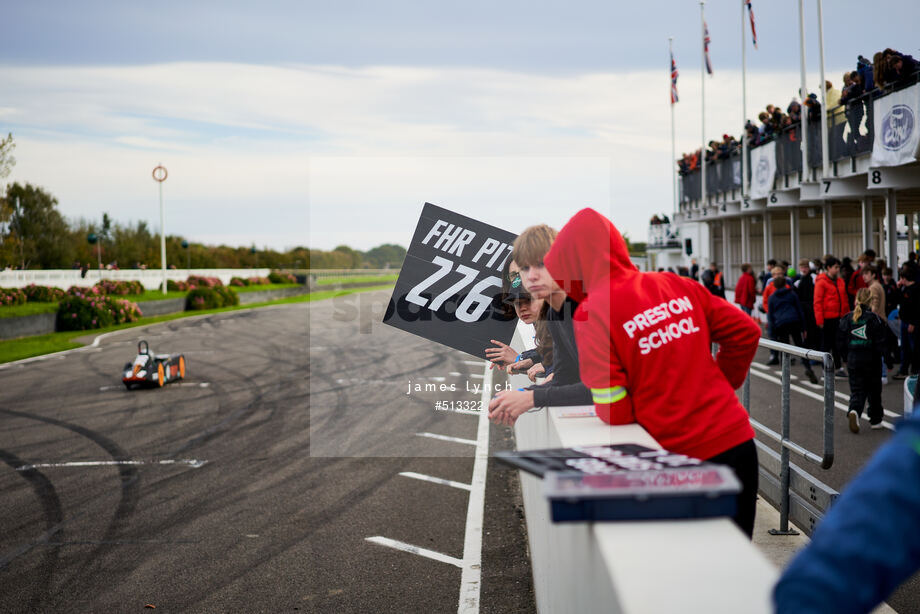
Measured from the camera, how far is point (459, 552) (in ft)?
19.4

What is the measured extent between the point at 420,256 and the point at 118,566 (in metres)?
3.22

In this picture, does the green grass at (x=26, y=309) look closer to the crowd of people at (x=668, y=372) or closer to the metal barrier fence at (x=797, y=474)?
the metal barrier fence at (x=797, y=474)

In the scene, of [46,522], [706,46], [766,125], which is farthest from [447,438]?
[706,46]

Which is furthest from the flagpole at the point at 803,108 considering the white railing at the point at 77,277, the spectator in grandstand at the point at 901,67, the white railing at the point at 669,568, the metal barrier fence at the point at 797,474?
the white railing at the point at 77,277

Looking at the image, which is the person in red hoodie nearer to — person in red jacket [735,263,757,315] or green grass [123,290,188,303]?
person in red jacket [735,263,757,315]

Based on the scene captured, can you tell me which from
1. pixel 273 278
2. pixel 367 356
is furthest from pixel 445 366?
pixel 273 278

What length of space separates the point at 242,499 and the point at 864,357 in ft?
23.7

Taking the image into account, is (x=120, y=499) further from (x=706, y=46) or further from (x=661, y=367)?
(x=706, y=46)

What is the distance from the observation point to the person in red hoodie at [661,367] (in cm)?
271

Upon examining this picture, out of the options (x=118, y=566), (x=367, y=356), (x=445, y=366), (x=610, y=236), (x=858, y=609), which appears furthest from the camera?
(x=367, y=356)

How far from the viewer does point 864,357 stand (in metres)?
9.16

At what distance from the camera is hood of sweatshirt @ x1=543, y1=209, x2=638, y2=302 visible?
2916 millimetres

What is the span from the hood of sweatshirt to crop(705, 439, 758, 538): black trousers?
0.75m

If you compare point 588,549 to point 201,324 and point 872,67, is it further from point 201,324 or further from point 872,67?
point 201,324
